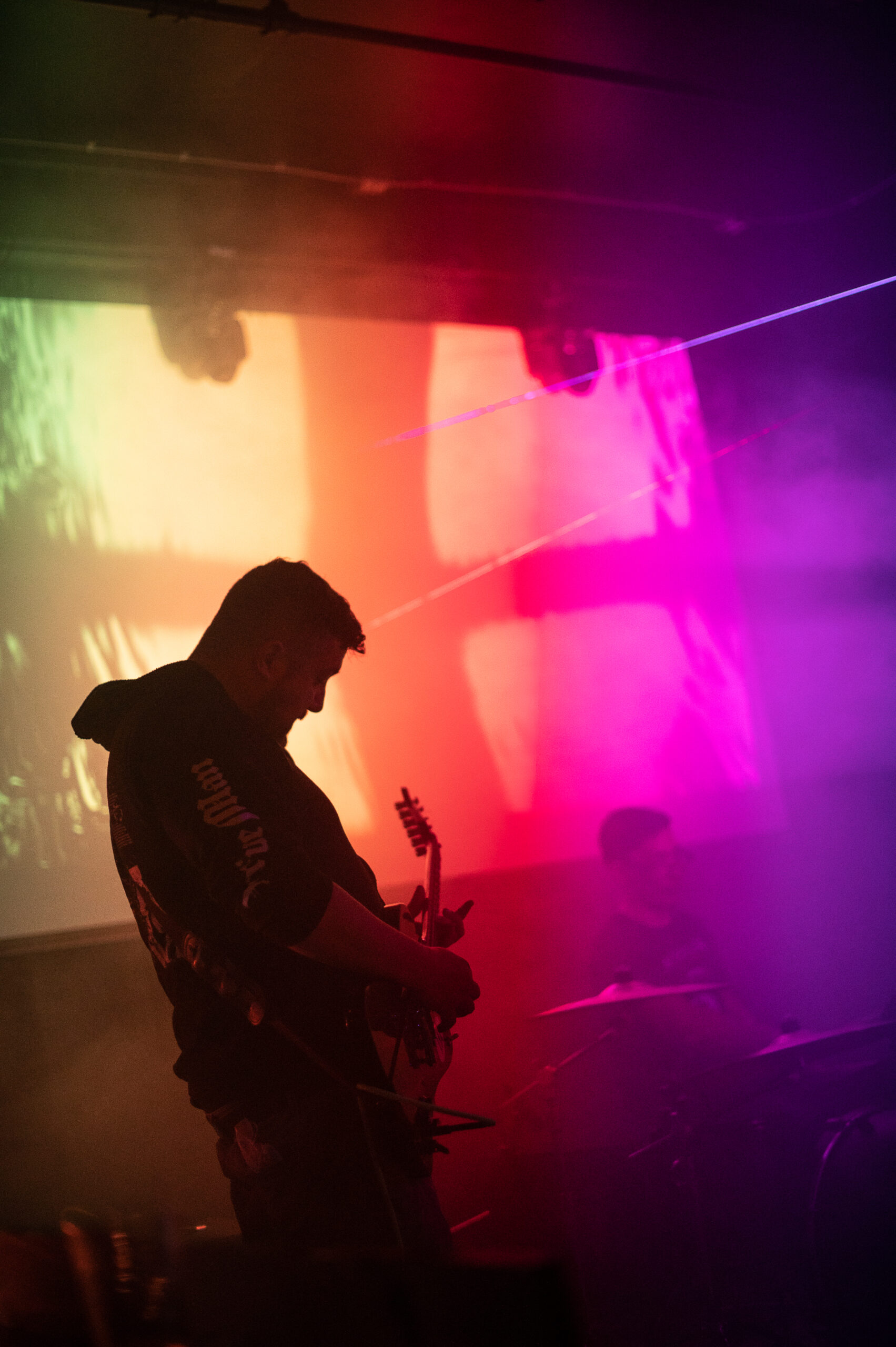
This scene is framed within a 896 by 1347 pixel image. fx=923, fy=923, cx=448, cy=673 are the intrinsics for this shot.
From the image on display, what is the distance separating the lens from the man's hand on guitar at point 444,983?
136cm

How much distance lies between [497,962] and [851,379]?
357 cm

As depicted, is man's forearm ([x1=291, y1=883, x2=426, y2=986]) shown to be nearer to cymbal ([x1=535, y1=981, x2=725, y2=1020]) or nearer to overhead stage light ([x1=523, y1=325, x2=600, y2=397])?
cymbal ([x1=535, y1=981, x2=725, y2=1020])

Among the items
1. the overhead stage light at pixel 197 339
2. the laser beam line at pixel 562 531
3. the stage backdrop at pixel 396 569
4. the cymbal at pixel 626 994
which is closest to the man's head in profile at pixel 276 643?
the cymbal at pixel 626 994

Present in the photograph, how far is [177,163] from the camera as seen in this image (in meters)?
3.43

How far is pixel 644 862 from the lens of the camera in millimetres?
3473

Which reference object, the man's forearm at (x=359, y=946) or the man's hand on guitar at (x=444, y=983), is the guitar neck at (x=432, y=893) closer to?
the man's hand on guitar at (x=444, y=983)

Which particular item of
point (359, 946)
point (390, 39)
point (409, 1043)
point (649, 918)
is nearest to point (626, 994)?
point (649, 918)

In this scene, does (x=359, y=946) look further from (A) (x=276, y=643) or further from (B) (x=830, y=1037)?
(B) (x=830, y=1037)

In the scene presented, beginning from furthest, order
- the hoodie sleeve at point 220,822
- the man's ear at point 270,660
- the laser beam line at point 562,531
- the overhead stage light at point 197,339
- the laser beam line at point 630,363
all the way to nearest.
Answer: the laser beam line at point 630,363, the laser beam line at point 562,531, the overhead stage light at point 197,339, the man's ear at point 270,660, the hoodie sleeve at point 220,822

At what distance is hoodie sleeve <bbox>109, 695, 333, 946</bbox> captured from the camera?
A: 4.02ft

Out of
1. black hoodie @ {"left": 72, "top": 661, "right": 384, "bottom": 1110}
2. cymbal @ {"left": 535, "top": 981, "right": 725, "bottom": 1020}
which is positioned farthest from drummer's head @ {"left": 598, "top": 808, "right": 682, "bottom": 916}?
black hoodie @ {"left": 72, "top": 661, "right": 384, "bottom": 1110}

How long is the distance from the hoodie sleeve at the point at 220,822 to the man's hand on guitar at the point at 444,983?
212mm

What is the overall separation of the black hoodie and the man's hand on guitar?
0.43ft

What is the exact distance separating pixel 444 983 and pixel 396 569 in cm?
261
